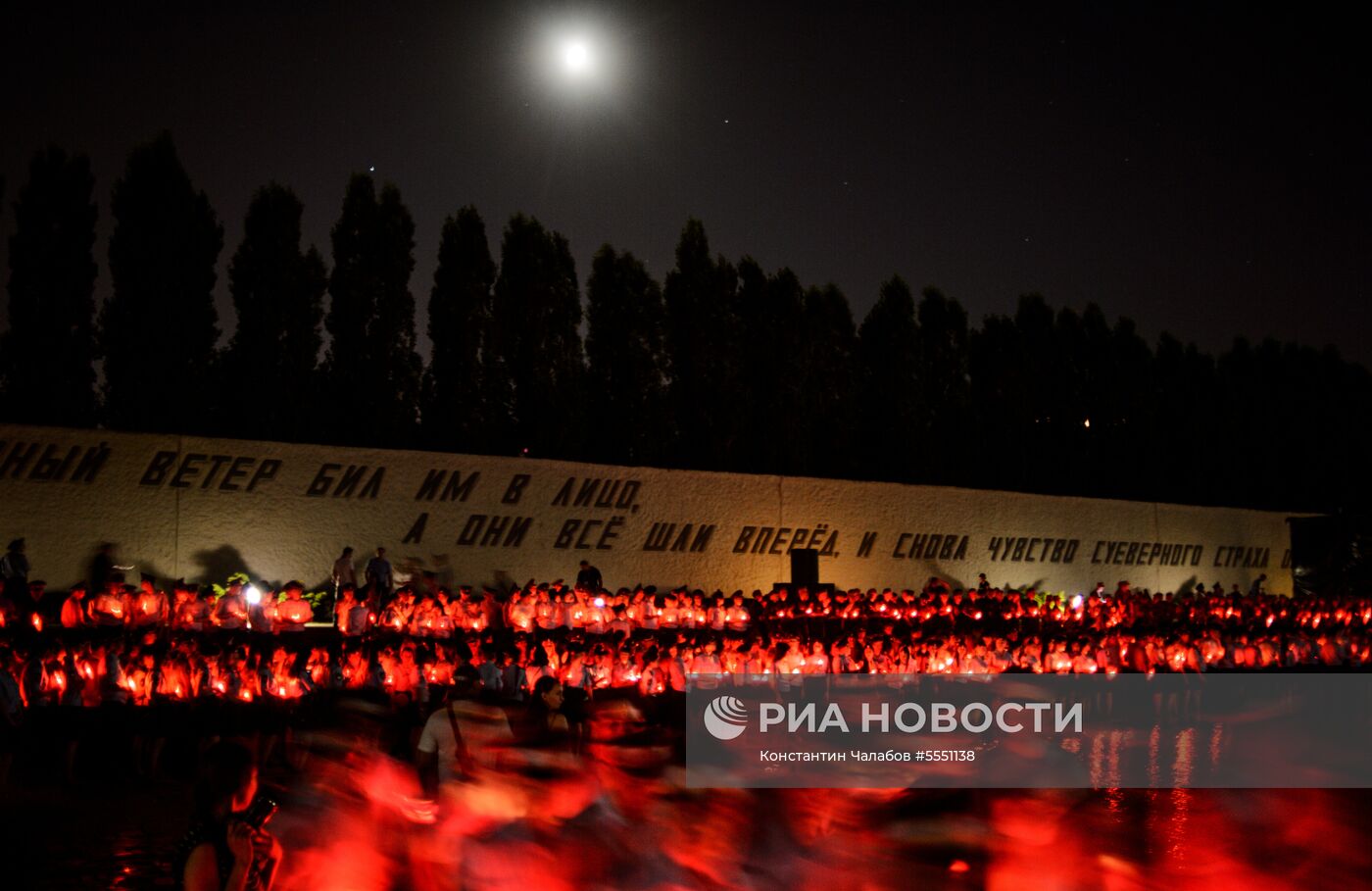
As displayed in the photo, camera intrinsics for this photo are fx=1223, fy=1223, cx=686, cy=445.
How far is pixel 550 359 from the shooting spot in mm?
Result: 32656

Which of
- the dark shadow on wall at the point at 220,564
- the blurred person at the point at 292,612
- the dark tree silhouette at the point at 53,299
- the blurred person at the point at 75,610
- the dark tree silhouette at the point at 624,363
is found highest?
the dark tree silhouette at the point at 624,363

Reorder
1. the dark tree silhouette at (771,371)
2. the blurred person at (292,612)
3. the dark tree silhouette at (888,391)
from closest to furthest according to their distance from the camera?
the blurred person at (292,612), the dark tree silhouette at (771,371), the dark tree silhouette at (888,391)

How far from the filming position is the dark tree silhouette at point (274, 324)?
2772cm

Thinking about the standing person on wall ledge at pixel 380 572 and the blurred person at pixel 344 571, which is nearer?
the standing person on wall ledge at pixel 380 572

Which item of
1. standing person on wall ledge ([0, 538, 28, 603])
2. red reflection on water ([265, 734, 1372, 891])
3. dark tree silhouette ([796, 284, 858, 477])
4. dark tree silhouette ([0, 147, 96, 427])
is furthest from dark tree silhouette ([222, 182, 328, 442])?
red reflection on water ([265, 734, 1372, 891])

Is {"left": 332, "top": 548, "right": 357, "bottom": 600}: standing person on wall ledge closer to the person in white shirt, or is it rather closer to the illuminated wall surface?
the illuminated wall surface

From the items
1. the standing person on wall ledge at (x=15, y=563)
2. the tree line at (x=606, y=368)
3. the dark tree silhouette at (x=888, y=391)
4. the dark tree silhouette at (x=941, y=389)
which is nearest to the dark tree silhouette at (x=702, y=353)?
the tree line at (x=606, y=368)

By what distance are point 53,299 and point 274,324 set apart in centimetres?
468

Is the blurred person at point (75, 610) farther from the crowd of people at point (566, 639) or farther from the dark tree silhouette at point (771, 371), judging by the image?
the dark tree silhouette at point (771, 371)

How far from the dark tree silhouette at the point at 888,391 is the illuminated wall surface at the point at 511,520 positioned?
5709mm

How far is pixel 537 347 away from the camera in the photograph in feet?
107

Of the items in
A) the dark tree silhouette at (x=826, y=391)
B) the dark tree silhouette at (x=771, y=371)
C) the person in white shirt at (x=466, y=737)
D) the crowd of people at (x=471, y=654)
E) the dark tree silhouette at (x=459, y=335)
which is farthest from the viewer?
the dark tree silhouette at (x=826, y=391)

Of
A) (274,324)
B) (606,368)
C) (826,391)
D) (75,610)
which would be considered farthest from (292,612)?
(826,391)

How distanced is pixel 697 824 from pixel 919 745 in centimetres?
719
